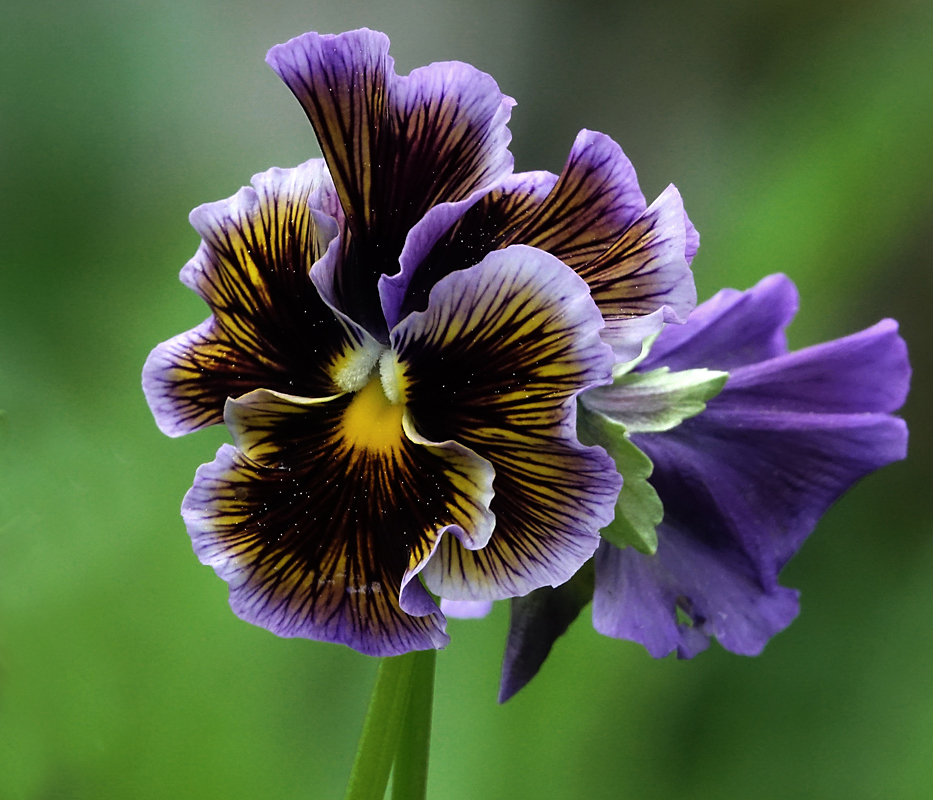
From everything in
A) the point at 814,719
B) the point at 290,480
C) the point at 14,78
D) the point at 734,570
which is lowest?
the point at 814,719

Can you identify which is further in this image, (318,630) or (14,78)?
(14,78)

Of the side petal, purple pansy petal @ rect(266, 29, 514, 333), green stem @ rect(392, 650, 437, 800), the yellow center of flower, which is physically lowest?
green stem @ rect(392, 650, 437, 800)

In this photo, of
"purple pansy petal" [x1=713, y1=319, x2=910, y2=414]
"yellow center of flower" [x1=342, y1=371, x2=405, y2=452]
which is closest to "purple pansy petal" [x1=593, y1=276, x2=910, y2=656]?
"purple pansy petal" [x1=713, y1=319, x2=910, y2=414]

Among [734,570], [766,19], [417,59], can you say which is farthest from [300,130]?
[734,570]

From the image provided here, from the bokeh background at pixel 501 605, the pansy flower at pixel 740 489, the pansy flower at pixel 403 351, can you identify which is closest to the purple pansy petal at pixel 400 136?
the pansy flower at pixel 403 351

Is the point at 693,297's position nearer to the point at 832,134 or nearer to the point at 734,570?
the point at 734,570

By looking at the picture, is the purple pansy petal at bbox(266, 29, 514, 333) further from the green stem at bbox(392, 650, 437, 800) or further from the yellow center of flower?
the green stem at bbox(392, 650, 437, 800)

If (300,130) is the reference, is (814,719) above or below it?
below
